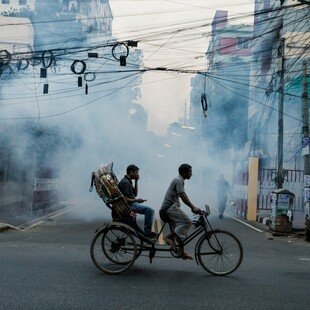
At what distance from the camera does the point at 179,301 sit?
5.00 m

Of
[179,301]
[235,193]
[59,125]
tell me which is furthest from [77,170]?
[179,301]

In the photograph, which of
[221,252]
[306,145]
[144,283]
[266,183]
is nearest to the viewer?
[144,283]

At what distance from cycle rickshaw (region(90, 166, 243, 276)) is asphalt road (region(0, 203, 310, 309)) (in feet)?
0.54

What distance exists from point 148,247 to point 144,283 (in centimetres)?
89

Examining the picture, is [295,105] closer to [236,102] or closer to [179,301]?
[236,102]

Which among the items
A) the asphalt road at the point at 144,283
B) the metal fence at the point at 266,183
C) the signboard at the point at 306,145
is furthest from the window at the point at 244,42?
the asphalt road at the point at 144,283

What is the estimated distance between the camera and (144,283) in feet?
19.3

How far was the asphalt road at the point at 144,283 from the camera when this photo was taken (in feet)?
16.1

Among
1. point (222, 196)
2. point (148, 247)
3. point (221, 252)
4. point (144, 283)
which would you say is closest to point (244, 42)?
point (222, 196)

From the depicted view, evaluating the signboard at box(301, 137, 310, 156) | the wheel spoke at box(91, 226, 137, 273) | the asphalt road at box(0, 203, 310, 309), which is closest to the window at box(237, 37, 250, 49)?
the signboard at box(301, 137, 310, 156)

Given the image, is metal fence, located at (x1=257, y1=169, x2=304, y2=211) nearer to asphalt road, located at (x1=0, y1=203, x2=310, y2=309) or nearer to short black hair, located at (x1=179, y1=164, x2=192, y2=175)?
asphalt road, located at (x1=0, y1=203, x2=310, y2=309)

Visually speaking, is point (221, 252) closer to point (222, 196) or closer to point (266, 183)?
point (222, 196)

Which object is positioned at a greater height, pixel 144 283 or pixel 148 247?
pixel 148 247

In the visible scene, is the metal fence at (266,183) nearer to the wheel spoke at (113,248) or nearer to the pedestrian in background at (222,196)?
the pedestrian in background at (222,196)
